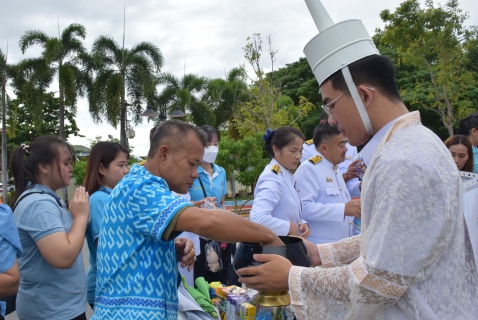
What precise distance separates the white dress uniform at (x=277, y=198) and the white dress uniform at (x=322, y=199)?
0.10 meters

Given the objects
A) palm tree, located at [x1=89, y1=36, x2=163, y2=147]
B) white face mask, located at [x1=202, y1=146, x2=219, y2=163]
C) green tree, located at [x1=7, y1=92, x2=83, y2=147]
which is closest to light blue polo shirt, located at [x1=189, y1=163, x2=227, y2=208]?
white face mask, located at [x1=202, y1=146, x2=219, y2=163]

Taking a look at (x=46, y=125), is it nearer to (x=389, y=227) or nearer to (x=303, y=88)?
(x=303, y=88)

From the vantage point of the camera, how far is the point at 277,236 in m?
1.91

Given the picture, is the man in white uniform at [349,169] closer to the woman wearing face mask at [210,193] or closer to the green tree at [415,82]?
the woman wearing face mask at [210,193]

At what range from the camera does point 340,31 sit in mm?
1984

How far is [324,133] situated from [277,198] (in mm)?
879

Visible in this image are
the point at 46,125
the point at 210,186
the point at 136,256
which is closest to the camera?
the point at 136,256

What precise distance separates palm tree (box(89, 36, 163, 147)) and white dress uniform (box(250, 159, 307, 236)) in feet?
72.6

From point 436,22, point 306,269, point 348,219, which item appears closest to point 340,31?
point 306,269

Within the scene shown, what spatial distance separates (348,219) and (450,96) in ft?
60.9

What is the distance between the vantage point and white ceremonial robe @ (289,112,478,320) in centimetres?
143

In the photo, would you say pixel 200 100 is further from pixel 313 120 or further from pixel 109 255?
pixel 109 255

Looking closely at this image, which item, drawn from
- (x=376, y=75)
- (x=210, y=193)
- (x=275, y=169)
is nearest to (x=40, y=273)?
(x=275, y=169)

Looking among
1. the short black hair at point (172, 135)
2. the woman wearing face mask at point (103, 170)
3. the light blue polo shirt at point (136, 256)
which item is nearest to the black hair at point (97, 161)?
the woman wearing face mask at point (103, 170)
